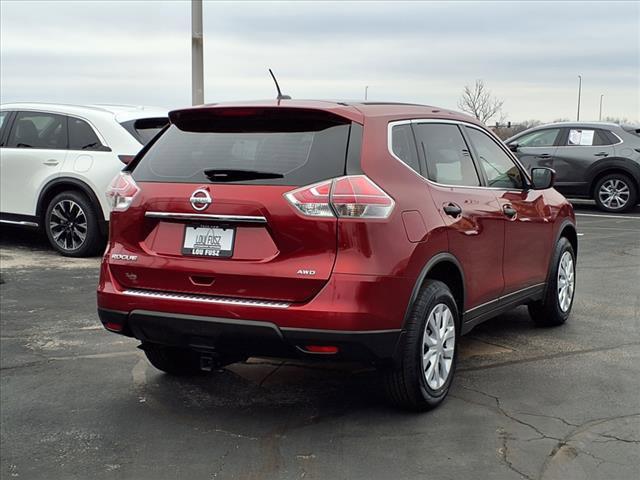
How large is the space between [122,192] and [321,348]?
4.62 feet

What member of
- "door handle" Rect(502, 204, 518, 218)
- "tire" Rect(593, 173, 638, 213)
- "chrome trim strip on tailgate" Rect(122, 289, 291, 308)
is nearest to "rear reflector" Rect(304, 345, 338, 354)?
"chrome trim strip on tailgate" Rect(122, 289, 291, 308)

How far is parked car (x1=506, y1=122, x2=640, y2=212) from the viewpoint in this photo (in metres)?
13.7

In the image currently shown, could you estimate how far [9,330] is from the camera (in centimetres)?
584

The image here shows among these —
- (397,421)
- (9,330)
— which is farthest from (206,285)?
(9,330)

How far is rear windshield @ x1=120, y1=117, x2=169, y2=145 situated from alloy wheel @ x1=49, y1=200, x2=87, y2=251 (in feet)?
3.43

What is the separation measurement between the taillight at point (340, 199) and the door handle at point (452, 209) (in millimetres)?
646

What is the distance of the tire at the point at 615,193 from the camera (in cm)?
1377

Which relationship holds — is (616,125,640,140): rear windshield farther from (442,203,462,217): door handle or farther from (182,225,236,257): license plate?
(182,225,236,257): license plate

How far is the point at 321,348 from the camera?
3674mm

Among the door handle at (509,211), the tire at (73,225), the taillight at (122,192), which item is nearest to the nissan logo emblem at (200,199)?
the taillight at (122,192)

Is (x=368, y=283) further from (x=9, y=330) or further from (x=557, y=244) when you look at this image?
(x=9, y=330)

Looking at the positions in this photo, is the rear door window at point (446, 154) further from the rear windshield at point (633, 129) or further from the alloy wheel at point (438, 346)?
the rear windshield at point (633, 129)

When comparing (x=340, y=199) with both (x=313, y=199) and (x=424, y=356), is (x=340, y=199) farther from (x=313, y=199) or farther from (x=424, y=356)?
(x=424, y=356)

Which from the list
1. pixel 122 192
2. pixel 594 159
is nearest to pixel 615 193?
pixel 594 159
